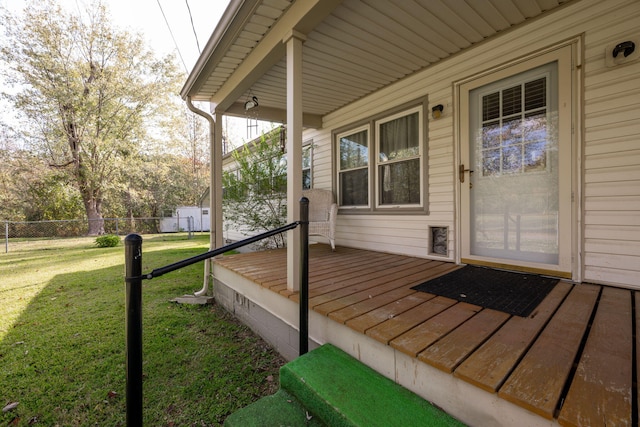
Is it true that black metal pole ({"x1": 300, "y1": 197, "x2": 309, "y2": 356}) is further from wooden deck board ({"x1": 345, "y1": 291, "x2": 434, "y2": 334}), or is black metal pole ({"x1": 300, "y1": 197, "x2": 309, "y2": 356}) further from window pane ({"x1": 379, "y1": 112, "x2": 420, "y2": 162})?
window pane ({"x1": 379, "y1": 112, "x2": 420, "y2": 162})

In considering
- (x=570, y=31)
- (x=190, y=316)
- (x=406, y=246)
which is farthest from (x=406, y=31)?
(x=190, y=316)

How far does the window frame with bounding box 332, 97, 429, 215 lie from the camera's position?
3543mm

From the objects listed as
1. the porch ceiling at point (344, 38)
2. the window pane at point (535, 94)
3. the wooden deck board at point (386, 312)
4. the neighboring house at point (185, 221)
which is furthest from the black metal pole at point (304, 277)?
the neighboring house at point (185, 221)

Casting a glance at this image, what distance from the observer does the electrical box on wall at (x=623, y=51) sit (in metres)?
2.15

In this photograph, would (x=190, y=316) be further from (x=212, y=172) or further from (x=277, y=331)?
(x=212, y=172)

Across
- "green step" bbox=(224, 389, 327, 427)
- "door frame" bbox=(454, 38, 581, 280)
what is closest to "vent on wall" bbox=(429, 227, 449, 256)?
"door frame" bbox=(454, 38, 581, 280)

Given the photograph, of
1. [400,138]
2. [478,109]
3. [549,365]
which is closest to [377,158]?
[400,138]

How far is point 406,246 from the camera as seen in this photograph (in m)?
3.78

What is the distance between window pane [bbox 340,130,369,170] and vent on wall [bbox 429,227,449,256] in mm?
1529

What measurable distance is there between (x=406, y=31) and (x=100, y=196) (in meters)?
17.2

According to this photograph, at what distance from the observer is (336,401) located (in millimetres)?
1228

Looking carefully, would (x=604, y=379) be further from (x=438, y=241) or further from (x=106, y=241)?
(x=106, y=241)

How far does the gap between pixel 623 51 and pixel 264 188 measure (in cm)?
477

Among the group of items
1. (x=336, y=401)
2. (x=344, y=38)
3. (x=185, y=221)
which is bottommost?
(x=336, y=401)
